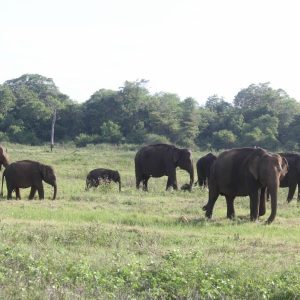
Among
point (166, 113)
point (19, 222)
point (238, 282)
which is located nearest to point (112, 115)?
point (166, 113)

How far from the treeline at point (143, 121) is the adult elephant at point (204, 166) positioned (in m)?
37.1

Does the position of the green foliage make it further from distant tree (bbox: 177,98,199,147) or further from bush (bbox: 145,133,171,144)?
distant tree (bbox: 177,98,199,147)

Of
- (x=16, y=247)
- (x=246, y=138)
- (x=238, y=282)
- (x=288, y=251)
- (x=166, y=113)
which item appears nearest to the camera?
(x=238, y=282)

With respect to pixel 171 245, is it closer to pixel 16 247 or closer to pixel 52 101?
pixel 16 247

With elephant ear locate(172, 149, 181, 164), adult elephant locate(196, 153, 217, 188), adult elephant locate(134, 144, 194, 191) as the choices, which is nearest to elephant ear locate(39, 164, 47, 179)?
adult elephant locate(134, 144, 194, 191)

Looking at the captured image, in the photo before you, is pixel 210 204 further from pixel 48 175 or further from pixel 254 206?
pixel 48 175

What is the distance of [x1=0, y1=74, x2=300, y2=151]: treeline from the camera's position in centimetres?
7050

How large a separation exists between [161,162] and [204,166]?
217 cm

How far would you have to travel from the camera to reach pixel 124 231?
43.6ft

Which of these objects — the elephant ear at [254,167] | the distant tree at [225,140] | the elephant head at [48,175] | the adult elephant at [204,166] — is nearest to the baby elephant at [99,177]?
the adult elephant at [204,166]

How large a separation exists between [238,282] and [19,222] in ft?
21.3

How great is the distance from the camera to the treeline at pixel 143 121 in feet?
231

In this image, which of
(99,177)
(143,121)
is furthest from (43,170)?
(143,121)

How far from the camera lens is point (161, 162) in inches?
1151
